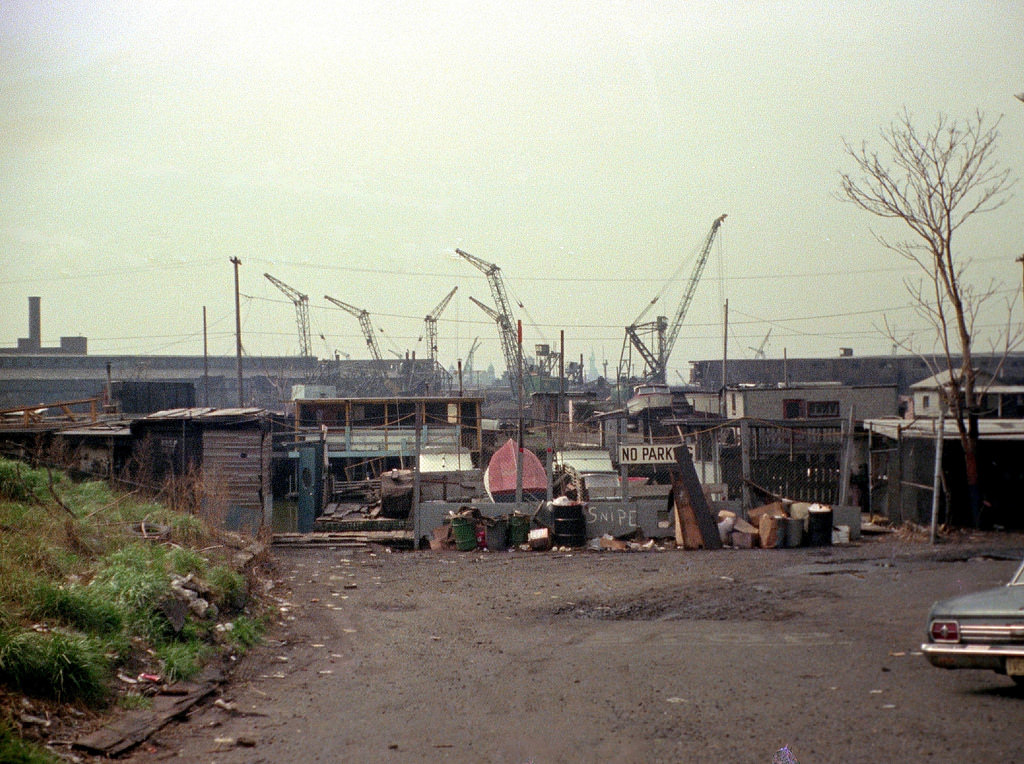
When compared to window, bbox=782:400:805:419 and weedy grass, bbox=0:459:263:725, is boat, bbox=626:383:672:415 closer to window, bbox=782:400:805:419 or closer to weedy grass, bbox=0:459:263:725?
window, bbox=782:400:805:419

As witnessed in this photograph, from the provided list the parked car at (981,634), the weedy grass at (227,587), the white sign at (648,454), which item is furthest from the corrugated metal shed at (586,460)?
the parked car at (981,634)

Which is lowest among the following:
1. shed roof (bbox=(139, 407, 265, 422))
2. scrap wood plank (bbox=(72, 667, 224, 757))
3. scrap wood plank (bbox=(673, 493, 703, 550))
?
scrap wood plank (bbox=(673, 493, 703, 550))

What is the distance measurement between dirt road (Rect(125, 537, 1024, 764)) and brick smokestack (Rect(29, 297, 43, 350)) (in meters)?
73.7

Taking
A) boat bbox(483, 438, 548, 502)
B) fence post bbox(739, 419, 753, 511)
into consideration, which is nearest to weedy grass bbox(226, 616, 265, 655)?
boat bbox(483, 438, 548, 502)

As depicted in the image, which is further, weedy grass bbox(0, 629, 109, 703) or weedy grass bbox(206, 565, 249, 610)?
weedy grass bbox(206, 565, 249, 610)

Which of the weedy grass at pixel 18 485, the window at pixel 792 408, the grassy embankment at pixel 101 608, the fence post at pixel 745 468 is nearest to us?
the grassy embankment at pixel 101 608

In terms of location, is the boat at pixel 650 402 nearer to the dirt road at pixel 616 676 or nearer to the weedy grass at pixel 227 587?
the dirt road at pixel 616 676

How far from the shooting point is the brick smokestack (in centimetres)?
7738

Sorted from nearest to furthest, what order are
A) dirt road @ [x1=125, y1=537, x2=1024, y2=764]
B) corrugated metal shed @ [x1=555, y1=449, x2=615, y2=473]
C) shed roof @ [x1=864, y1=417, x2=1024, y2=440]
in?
1. dirt road @ [x1=125, y1=537, x2=1024, y2=764]
2. shed roof @ [x1=864, y1=417, x2=1024, y2=440]
3. corrugated metal shed @ [x1=555, y1=449, x2=615, y2=473]

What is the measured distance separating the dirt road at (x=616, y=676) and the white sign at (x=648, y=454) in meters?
4.02

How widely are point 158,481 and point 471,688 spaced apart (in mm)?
16905

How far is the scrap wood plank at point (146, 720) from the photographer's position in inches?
238

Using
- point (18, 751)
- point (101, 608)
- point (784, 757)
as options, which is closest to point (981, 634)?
point (784, 757)

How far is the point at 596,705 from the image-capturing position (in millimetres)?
7141
